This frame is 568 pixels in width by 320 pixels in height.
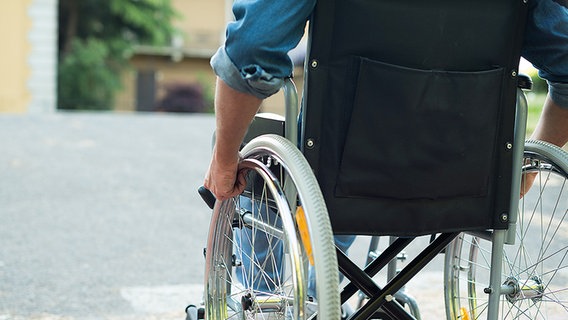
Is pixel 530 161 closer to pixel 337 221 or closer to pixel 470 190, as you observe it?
pixel 470 190

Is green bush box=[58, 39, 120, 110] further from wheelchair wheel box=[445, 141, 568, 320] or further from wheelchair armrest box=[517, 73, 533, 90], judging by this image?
wheelchair armrest box=[517, 73, 533, 90]

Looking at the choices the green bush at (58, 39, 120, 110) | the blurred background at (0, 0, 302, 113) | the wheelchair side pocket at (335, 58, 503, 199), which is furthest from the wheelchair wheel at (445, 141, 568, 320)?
the green bush at (58, 39, 120, 110)

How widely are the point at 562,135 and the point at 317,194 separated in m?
0.91

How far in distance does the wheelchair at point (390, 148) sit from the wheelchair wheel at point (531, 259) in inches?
2.5

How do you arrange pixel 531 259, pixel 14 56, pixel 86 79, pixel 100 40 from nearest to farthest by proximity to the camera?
pixel 531 259
pixel 14 56
pixel 86 79
pixel 100 40

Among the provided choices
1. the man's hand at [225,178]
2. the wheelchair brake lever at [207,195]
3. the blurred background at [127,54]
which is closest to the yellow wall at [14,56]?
the blurred background at [127,54]

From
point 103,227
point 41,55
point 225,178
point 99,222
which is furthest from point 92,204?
point 41,55

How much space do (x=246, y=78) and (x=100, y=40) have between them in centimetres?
2793

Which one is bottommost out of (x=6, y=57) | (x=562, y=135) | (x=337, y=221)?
(x=6, y=57)

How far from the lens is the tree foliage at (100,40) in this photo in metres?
27.5

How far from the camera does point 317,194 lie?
1.68 meters

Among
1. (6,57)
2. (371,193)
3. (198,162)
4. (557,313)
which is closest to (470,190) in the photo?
(371,193)

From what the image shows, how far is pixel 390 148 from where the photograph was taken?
1864 millimetres

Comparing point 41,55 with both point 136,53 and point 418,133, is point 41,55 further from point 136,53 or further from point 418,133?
point 418,133
